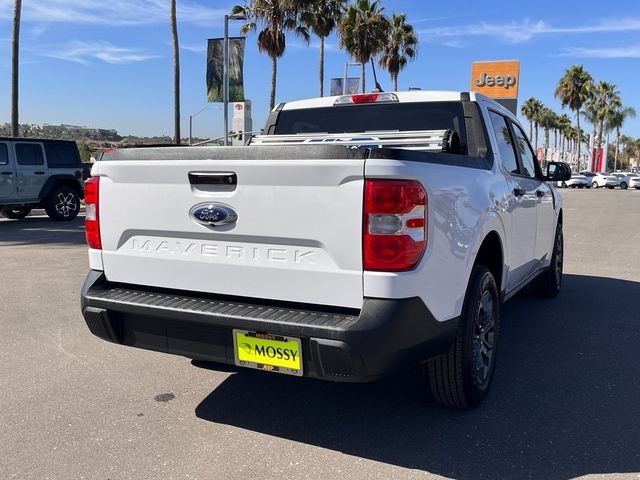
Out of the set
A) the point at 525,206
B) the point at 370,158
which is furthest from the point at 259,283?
the point at 525,206

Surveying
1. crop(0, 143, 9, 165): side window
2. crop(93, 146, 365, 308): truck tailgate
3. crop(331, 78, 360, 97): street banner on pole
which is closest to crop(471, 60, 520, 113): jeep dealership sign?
crop(331, 78, 360, 97): street banner on pole

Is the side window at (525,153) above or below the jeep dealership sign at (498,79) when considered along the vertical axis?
below

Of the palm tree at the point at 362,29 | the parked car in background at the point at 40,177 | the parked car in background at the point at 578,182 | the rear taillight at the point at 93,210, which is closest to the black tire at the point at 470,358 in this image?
the rear taillight at the point at 93,210

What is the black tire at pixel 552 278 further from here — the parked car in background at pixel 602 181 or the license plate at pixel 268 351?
the parked car in background at pixel 602 181

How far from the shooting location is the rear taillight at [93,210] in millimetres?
3428

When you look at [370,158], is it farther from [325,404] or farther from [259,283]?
[325,404]

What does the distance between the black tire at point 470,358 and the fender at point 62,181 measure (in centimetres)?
1273

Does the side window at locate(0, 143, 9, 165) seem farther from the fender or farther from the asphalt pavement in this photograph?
the asphalt pavement

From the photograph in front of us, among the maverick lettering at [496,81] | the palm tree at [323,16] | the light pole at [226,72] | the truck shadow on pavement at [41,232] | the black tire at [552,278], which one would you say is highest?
the palm tree at [323,16]

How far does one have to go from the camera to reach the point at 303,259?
2.94 m

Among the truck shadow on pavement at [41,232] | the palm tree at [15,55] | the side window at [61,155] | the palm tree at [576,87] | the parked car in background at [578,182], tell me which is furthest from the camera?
the palm tree at [576,87]

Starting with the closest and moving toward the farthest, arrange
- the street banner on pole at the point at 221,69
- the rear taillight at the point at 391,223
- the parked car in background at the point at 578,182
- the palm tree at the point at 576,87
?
the rear taillight at the point at 391,223 < the street banner on pole at the point at 221,69 < the parked car in background at the point at 578,182 < the palm tree at the point at 576,87

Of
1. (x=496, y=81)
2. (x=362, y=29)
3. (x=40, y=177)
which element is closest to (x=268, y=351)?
(x=40, y=177)

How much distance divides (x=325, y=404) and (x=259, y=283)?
1.13 metres
